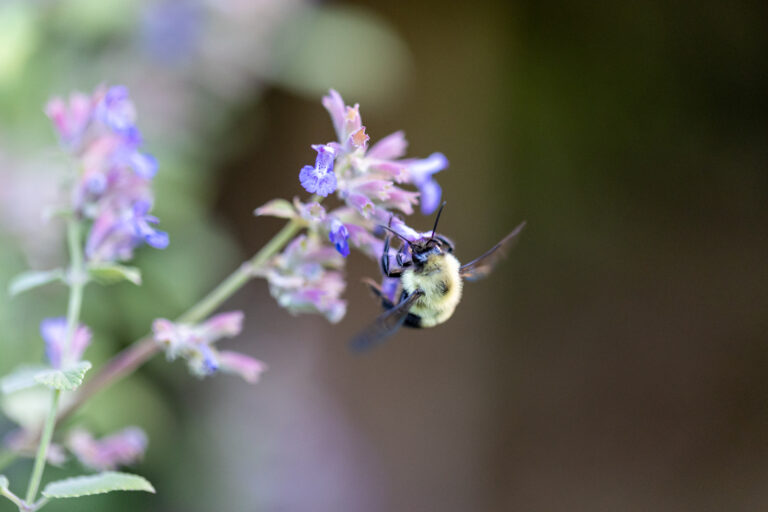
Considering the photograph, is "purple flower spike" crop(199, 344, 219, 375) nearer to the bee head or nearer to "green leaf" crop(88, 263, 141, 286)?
"green leaf" crop(88, 263, 141, 286)

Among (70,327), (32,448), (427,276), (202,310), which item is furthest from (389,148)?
(32,448)

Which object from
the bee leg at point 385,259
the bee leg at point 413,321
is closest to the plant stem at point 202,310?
the bee leg at point 385,259

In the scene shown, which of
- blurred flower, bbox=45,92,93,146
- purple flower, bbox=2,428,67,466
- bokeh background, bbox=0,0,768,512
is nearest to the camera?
purple flower, bbox=2,428,67,466

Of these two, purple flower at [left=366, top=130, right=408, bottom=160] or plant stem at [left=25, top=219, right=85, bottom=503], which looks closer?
plant stem at [left=25, top=219, right=85, bottom=503]

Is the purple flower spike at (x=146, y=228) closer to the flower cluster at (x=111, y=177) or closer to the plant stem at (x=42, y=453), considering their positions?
the flower cluster at (x=111, y=177)

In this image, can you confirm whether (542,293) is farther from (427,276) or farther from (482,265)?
(427,276)

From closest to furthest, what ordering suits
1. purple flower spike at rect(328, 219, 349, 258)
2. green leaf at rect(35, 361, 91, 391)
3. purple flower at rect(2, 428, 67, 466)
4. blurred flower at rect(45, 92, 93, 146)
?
green leaf at rect(35, 361, 91, 391) < purple flower spike at rect(328, 219, 349, 258) < purple flower at rect(2, 428, 67, 466) < blurred flower at rect(45, 92, 93, 146)

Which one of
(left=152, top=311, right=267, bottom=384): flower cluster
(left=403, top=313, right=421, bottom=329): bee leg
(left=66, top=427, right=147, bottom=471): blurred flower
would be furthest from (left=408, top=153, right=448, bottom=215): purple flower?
(left=66, top=427, right=147, bottom=471): blurred flower
